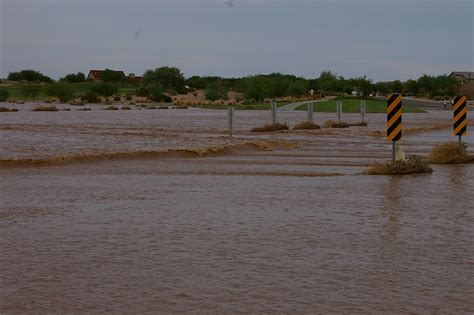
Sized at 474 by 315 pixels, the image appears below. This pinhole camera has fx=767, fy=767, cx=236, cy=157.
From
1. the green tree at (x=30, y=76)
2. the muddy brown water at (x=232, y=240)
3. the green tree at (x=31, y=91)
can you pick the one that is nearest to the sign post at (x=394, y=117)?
the muddy brown water at (x=232, y=240)

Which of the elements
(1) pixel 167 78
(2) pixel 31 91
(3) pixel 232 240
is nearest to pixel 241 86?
(1) pixel 167 78

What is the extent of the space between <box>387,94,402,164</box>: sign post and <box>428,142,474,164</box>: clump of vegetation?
2.84m

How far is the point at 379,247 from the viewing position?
8.60m

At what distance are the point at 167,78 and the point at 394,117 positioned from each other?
5677 inches

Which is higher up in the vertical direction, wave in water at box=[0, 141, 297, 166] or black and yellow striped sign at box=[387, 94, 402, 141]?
black and yellow striped sign at box=[387, 94, 402, 141]

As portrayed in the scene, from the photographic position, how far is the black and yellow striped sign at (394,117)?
16.6 m

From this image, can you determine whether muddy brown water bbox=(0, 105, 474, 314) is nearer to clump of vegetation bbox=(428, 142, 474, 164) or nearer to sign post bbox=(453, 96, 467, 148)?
clump of vegetation bbox=(428, 142, 474, 164)

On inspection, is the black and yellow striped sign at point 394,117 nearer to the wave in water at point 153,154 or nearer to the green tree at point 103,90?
the wave in water at point 153,154

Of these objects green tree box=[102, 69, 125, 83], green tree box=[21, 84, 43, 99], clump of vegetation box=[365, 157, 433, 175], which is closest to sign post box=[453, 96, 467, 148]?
clump of vegetation box=[365, 157, 433, 175]

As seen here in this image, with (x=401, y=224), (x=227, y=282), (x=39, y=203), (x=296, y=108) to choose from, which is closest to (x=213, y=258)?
(x=227, y=282)

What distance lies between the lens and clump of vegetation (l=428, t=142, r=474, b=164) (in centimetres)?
1908

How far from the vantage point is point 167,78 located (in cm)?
15900

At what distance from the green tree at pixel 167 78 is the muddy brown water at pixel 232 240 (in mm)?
141040

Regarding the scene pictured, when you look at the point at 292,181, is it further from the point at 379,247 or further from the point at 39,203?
the point at 379,247
